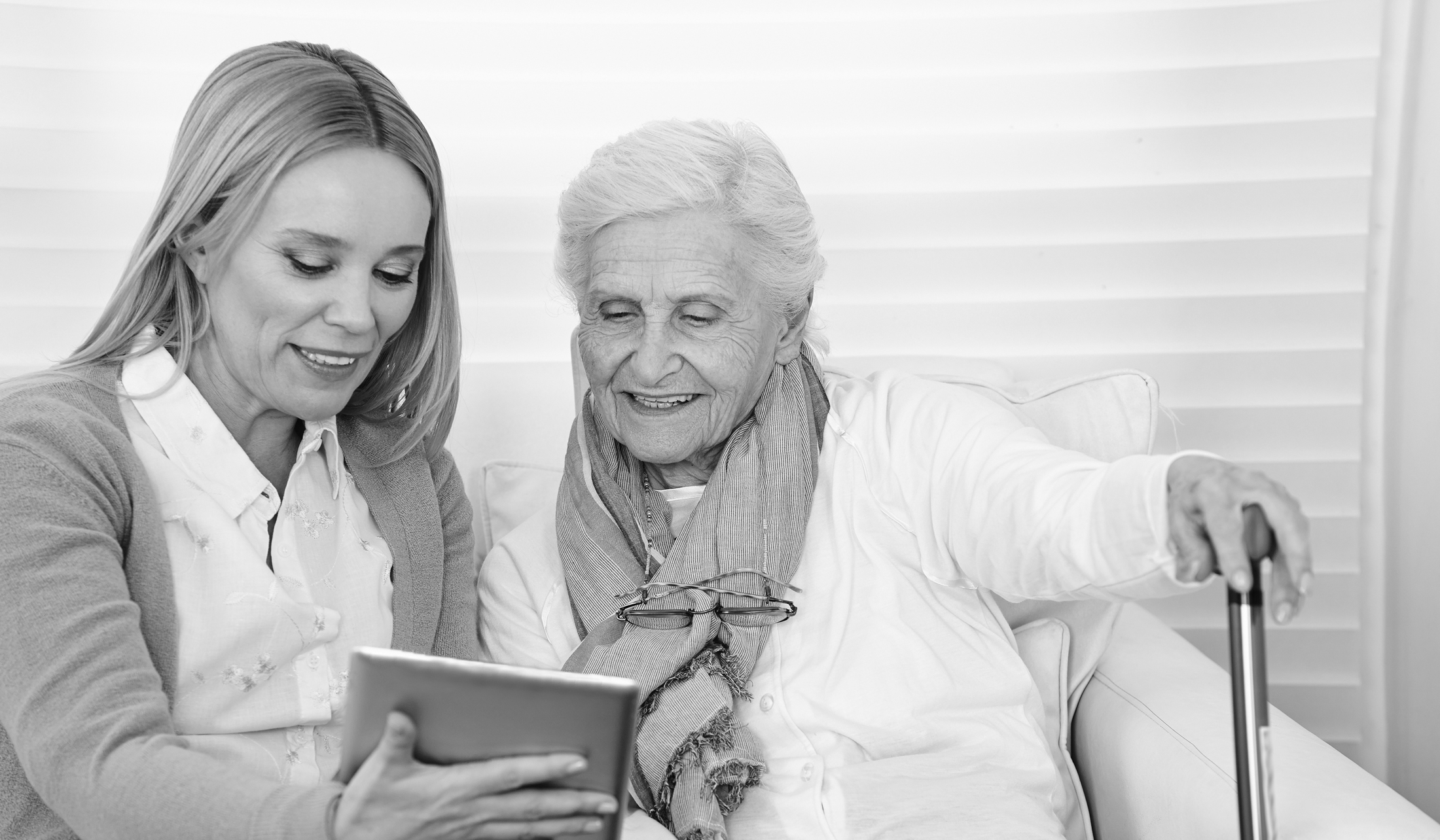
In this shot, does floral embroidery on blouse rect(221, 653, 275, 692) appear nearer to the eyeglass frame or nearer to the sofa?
the eyeglass frame

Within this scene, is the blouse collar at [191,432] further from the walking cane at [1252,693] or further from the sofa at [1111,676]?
the walking cane at [1252,693]

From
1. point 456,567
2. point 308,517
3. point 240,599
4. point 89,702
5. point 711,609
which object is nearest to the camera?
point 89,702

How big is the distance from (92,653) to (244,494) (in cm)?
35

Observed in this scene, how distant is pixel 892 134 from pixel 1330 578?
1.30m

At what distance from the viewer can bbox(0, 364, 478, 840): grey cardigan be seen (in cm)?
116

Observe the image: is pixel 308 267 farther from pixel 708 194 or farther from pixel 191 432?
pixel 708 194

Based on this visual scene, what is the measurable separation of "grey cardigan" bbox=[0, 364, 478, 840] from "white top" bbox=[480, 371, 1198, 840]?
58cm

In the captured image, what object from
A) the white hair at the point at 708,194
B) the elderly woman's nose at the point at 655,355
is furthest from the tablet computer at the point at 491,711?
the white hair at the point at 708,194

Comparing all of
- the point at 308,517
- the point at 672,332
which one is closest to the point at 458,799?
the point at 308,517

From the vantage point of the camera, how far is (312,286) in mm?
1521

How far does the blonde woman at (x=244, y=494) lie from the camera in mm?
1182

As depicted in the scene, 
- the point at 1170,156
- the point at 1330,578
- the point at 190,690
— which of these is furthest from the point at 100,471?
the point at 1330,578

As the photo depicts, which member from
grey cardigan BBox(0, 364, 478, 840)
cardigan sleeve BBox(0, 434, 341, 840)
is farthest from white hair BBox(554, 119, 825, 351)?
A: cardigan sleeve BBox(0, 434, 341, 840)

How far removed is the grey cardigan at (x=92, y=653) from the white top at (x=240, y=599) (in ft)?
0.13
